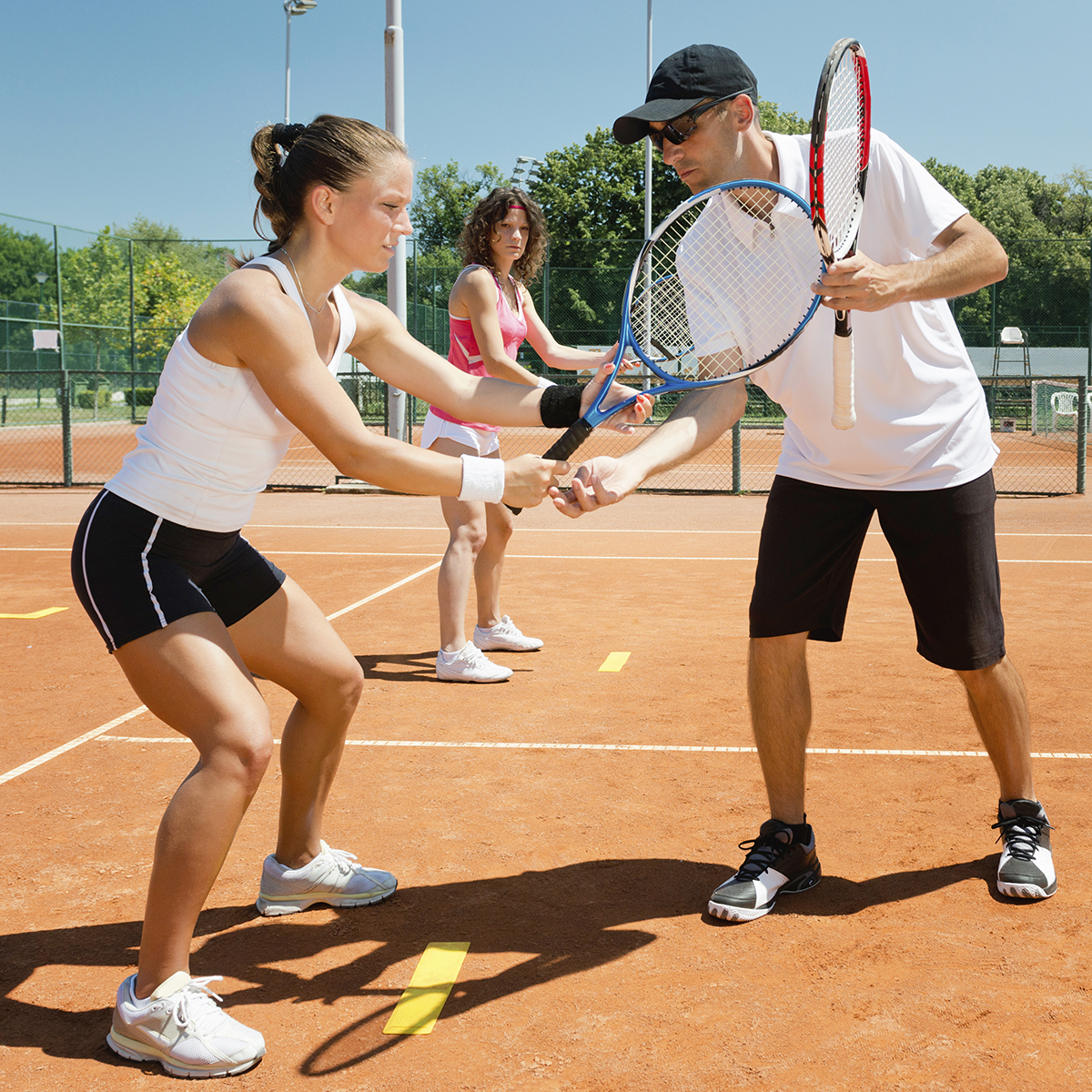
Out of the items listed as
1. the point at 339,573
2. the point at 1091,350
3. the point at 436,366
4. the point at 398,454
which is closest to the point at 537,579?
the point at 339,573

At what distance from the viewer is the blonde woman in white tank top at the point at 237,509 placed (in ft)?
7.32

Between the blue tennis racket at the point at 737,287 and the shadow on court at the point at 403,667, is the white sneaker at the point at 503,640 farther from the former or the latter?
the blue tennis racket at the point at 737,287

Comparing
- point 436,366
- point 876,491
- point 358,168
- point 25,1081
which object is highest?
point 358,168

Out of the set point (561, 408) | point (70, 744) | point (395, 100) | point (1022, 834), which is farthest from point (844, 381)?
point (395, 100)

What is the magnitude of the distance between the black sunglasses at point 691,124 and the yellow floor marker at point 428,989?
197cm

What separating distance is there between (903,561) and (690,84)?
52.0 inches

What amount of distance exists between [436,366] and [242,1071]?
1.66 metres

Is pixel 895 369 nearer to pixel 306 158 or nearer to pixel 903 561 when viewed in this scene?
pixel 903 561

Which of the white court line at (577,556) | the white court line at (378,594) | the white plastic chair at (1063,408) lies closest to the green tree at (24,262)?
the white plastic chair at (1063,408)

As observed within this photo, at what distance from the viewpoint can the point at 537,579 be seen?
756 cm

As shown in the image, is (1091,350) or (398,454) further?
(1091,350)

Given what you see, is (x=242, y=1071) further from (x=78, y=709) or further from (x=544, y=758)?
(x=78, y=709)

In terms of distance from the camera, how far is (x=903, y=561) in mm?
3035

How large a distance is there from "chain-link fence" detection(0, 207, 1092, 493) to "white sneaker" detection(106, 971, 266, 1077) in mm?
10570
